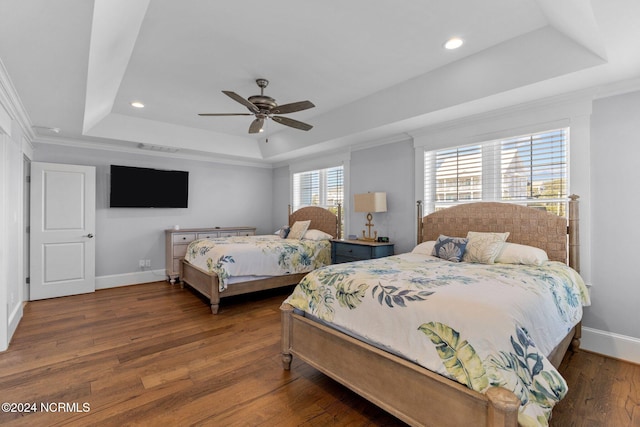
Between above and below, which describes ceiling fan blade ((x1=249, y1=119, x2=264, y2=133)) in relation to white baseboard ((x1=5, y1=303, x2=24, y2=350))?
above

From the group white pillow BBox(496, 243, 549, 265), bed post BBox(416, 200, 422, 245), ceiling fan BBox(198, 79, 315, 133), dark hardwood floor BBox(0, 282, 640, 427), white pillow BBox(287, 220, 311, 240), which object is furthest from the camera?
white pillow BBox(287, 220, 311, 240)

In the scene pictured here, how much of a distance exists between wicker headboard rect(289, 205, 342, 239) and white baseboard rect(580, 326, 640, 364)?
3.42 m

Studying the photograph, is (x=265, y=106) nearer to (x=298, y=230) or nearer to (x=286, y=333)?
(x=286, y=333)

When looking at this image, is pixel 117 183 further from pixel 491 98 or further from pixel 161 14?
pixel 491 98

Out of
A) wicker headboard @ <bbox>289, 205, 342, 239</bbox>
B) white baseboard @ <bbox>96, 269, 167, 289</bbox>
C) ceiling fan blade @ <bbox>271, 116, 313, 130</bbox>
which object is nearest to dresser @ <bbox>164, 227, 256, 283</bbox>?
white baseboard @ <bbox>96, 269, 167, 289</bbox>

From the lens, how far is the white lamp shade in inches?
174

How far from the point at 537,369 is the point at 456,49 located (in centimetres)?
263

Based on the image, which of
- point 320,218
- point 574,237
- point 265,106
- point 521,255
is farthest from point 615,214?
point 320,218

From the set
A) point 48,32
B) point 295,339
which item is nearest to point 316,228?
point 295,339

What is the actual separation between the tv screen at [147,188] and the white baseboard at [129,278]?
1.19 metres

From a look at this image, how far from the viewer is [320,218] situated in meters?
5.75

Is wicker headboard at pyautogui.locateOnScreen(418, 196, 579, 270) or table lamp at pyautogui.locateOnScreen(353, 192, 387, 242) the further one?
table lamp at pyautogui.locateOnScreen(353, 192, 387, 242)

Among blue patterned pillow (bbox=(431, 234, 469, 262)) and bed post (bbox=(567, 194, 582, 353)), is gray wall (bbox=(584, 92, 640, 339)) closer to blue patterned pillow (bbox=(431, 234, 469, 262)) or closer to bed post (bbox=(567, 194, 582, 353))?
bed post (bbox=(567, 194, 582, 353))

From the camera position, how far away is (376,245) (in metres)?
4.15
